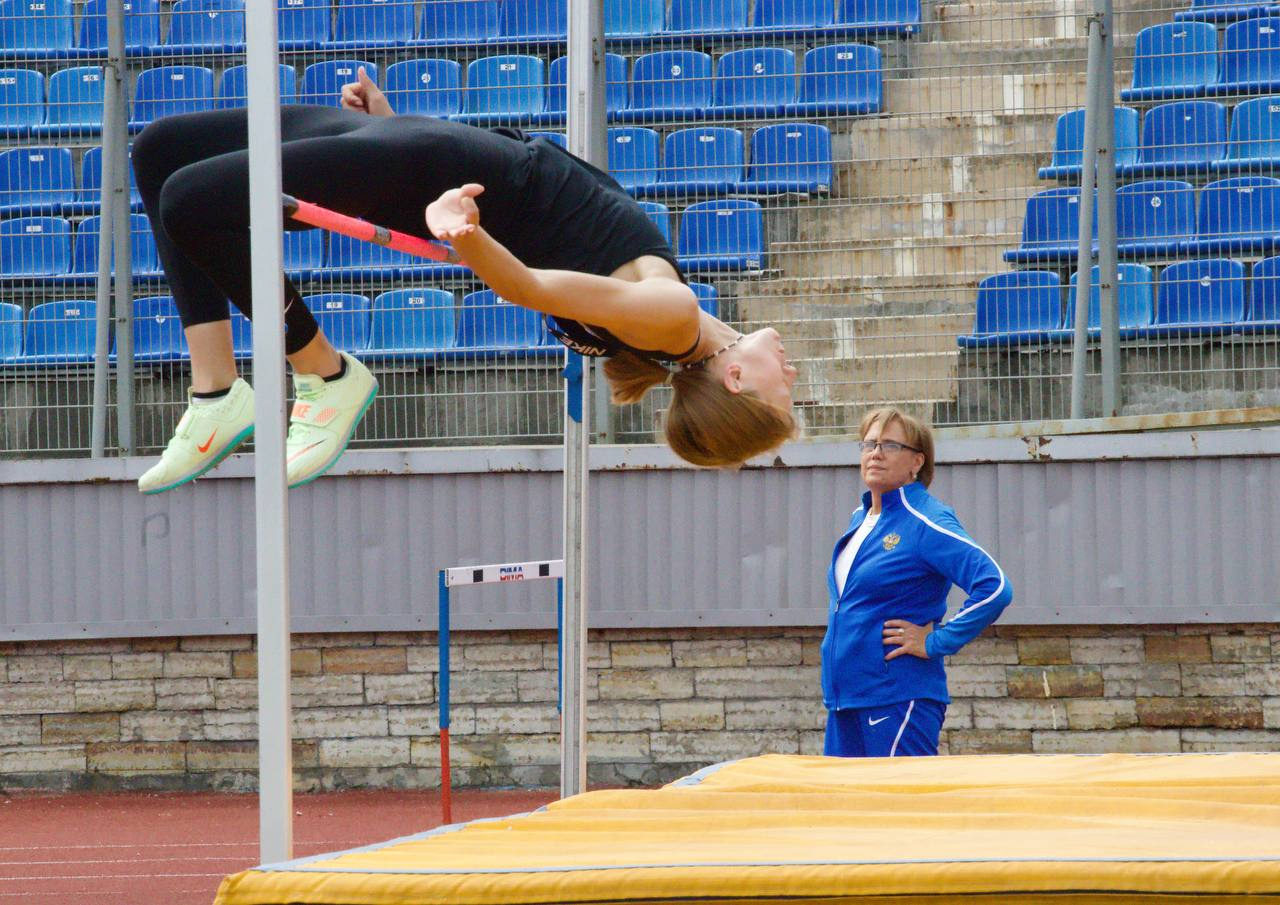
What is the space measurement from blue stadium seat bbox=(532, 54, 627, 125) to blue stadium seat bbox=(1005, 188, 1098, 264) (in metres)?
2.03

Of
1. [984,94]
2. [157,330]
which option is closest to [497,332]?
[157,330]

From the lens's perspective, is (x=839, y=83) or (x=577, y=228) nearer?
(x=577, y=228)

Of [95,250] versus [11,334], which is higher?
[95,250]

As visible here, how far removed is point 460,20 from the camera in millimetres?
8117

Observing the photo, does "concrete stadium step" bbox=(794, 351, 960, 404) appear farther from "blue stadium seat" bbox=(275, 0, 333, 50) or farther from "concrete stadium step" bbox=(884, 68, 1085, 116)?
"blue stadium seat" bbox=(275, 0, 333, 50)

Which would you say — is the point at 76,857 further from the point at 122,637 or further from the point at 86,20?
the point at 86,20

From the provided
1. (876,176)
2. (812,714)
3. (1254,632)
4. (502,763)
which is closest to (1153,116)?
(876,176)

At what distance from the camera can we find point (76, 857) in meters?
5.82

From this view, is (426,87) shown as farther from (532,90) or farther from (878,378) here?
(878,378)

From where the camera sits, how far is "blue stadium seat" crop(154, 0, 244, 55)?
771 cm

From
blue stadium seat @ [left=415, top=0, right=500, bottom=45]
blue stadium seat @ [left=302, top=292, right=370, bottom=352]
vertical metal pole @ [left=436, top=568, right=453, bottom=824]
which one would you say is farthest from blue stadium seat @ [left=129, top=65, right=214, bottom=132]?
vertical metal pole @ [left=436, top=568, right=453, bottom=824]

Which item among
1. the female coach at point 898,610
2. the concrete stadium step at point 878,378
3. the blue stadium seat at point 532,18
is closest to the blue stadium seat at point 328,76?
the blue stadium seat at point 532,18

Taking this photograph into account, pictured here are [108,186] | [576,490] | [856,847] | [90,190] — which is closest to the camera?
[856,847]

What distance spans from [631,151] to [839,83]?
1246mm
